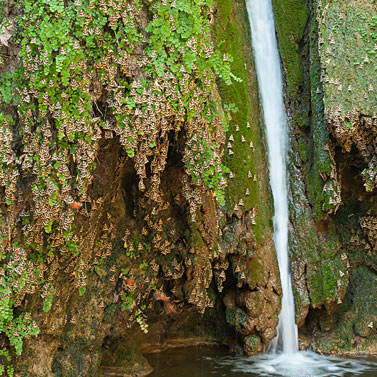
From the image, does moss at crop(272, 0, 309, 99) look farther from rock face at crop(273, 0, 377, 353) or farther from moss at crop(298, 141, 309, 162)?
moss at crop(298, 141, 309, 162)

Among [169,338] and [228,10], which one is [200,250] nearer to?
[169,338]

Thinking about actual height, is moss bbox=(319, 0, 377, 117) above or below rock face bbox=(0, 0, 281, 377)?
above

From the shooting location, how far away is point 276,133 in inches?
329

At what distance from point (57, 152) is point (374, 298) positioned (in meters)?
5.93

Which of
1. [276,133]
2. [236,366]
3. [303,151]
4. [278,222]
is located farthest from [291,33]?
[236,366]

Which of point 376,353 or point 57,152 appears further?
point 376,353

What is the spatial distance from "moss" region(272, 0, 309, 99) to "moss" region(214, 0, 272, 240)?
2.37 ft

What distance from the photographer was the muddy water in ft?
20.9

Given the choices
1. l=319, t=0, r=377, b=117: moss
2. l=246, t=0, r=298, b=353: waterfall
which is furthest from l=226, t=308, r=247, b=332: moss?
l=319, t=0, r=377, b=117: moss

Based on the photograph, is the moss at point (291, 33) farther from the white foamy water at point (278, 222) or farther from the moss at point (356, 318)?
the moss at point (356, 318)

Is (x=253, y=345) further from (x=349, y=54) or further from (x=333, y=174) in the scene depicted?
(x=349, y=54)

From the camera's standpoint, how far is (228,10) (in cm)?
798

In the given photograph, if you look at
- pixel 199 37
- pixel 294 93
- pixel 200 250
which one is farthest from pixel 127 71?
pixel 294 93

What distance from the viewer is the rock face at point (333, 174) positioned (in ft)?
23.7
